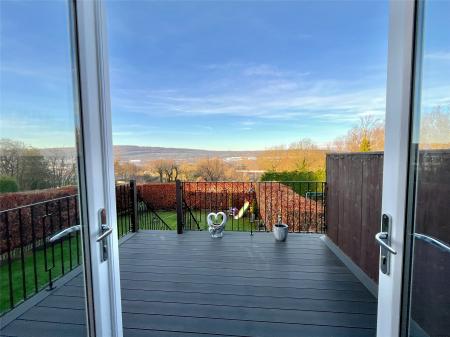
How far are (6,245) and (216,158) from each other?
682 cm

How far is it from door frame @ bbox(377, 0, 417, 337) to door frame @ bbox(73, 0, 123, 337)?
1.11 meters

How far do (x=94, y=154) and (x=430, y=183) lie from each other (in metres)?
1.25

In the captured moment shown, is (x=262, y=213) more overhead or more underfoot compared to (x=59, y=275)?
more underfoot

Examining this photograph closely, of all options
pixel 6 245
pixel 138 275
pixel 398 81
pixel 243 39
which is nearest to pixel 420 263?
pixel 398 81

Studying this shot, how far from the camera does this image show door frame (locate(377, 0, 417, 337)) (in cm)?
81

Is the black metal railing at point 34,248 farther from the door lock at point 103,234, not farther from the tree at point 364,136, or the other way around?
the tree at point 364,136

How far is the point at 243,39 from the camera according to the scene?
4992 millimetres

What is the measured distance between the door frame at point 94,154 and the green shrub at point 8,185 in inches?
9.6

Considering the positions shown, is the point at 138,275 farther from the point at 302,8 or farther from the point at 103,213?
the point at 302,8

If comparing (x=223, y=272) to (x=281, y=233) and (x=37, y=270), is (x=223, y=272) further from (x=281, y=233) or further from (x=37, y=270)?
(x=37, y=270)

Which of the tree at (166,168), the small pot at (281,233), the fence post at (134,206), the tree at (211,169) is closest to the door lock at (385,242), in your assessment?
the small pot at (281,233)

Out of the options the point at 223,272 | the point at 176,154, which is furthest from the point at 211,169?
the point at 223,272

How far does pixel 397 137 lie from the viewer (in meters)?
0.85

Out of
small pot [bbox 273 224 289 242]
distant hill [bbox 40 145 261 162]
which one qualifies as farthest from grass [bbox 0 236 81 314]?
distant hill [bbox 40 145 261 162]
